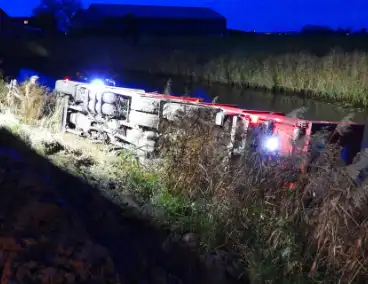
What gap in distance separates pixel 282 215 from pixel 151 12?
54012 mm

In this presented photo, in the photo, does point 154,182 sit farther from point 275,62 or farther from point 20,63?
point 20,63

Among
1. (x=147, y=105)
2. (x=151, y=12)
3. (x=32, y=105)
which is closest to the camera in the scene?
(x=147, y=105)

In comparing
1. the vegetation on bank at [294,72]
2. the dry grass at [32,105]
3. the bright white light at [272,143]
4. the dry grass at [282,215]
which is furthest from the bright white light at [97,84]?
the vegetation on bank at [294,72]

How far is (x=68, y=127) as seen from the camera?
9578 mm

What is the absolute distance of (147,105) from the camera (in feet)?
25.3

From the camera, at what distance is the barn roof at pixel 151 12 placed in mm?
55531

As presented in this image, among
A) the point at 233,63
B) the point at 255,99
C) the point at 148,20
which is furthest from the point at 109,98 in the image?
the point at 148,20

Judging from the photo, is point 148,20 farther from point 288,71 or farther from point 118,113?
point 118,113

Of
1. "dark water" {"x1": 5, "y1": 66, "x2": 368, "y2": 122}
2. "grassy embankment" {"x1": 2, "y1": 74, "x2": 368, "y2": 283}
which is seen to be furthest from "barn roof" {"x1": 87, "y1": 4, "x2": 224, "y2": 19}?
"grassy embankment" {"x1": 2, "y1": 74, "x2": 368, "y2": 283}

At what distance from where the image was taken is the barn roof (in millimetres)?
55531

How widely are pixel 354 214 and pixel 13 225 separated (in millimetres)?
2627

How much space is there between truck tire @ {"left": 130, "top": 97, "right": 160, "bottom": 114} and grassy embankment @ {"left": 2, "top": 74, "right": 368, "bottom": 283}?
106cm

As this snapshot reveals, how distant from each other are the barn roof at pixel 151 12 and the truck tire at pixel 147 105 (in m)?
47.4

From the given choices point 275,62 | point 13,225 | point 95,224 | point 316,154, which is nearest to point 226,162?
point 316,154
